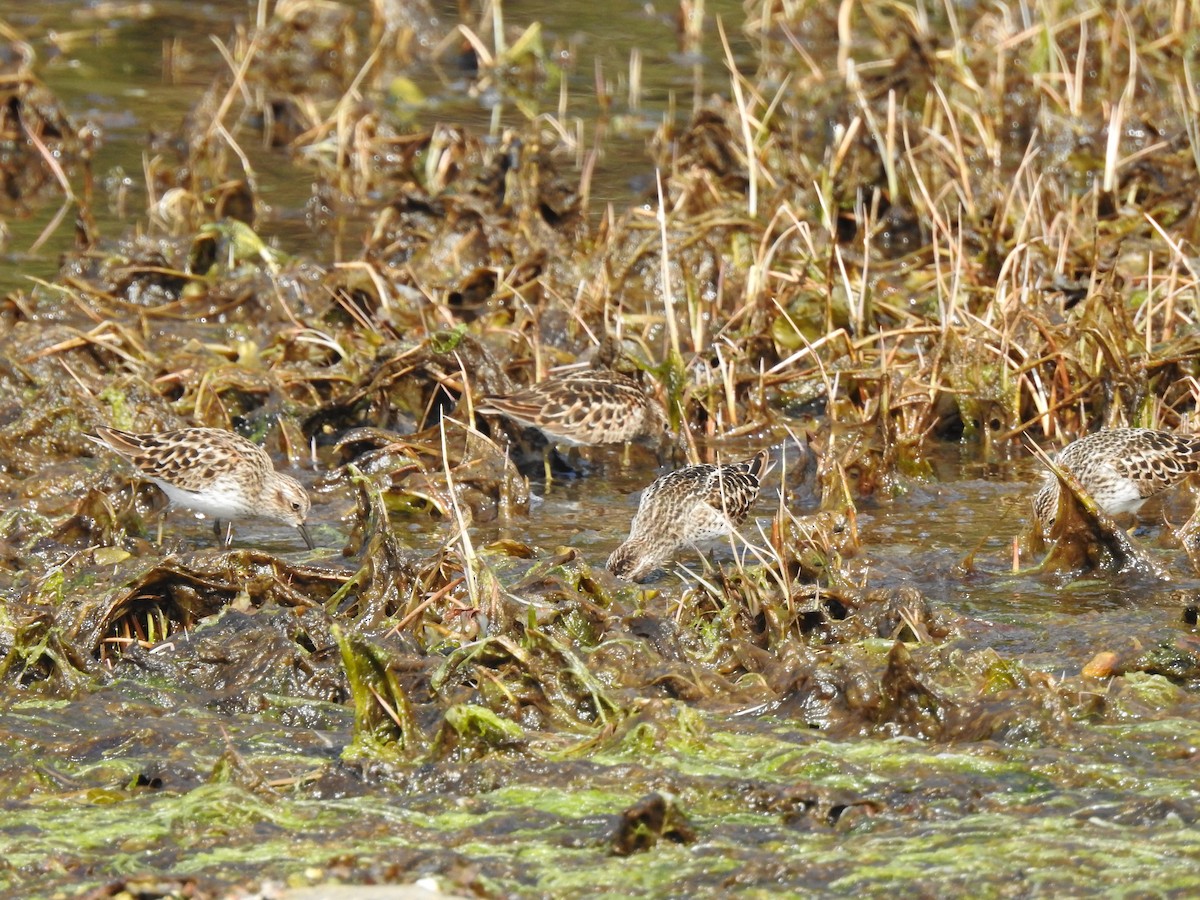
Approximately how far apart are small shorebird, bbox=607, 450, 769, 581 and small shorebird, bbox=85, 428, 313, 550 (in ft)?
5.31

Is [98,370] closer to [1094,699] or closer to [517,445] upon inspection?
[517,445]

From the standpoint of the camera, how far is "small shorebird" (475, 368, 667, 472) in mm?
9547

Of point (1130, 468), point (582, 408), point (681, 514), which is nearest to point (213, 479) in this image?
point (582, 408)

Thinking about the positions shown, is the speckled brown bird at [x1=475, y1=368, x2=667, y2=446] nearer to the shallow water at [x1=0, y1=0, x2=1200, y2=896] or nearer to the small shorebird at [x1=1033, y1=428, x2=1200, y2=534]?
the shallow water at [x1=0, y1=0, x2=1200, y2=896]

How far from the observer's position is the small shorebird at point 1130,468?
336 inches

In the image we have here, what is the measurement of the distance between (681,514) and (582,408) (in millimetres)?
1414

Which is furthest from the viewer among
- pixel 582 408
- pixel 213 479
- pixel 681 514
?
pixel 582 408

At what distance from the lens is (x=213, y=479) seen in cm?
877

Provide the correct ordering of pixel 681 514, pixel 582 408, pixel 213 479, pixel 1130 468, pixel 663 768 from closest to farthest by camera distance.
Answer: pixel 663 768 < pixel 681 514 < pixel 1130 468 < pixel 213 479 < pixel 582 408

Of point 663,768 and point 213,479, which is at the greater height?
point 663,768

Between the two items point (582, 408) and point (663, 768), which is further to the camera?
point (582, 408)

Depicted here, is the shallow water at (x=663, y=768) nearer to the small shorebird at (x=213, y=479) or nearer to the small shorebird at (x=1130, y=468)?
the small shorebird at (x=1130, y=468)

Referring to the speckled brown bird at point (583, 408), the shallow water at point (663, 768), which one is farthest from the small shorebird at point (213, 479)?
the speckled brown bird at point (583, 408)

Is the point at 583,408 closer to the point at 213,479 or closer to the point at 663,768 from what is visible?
the point at 213,479
